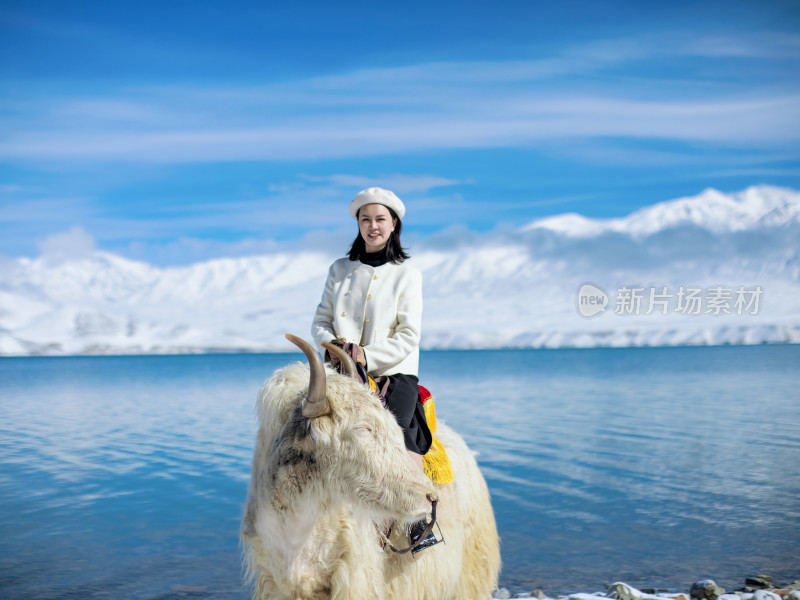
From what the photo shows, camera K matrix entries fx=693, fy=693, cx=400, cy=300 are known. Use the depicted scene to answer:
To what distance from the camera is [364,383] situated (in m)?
3.09

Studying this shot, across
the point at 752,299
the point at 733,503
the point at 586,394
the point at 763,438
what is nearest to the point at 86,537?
the point at 733,503

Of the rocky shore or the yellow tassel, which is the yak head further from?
the rocky shore

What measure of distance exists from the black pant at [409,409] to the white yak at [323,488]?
44 centimetres

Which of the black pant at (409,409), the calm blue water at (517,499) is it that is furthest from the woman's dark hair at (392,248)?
the calm blue water at (517,499)

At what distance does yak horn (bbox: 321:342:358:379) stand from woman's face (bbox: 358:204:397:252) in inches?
32.6

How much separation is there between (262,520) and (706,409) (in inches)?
788

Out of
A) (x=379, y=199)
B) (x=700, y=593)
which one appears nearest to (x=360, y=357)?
(x=379, y=199)

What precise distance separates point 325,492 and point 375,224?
1.46 m

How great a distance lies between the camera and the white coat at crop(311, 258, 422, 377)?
356cm

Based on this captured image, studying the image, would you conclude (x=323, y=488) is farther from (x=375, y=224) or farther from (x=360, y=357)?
(x=375, y=224)

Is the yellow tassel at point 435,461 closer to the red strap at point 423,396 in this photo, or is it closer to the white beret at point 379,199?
the red strap at point 423,396

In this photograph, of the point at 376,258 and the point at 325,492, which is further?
the point at 376,258

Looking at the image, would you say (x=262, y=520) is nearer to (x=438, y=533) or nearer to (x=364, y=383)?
(x=364, y=383)

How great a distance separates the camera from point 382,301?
11.7ft
